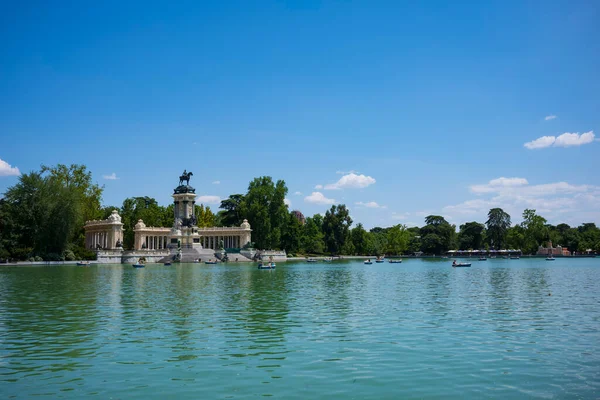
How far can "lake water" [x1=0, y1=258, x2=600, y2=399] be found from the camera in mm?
11992

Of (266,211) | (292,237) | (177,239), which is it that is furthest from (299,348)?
(292,237)

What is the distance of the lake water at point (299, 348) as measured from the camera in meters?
12.0

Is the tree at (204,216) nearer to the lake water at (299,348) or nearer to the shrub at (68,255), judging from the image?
the shrub at (68,255)

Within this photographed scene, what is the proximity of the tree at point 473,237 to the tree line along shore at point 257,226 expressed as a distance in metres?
0.29

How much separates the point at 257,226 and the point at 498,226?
80.0 meters

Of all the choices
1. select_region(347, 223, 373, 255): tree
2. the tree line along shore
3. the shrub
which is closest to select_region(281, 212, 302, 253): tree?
the tree line along shore

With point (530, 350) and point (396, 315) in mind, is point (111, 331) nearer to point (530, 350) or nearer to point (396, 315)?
point (396, 315)

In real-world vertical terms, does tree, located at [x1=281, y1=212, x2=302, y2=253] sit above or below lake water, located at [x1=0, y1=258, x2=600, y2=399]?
above

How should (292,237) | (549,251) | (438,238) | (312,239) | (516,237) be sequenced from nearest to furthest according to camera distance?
1. (292,237)
2. (312,239)
3. (549,251)
4. (516,237)
5. (438,238)

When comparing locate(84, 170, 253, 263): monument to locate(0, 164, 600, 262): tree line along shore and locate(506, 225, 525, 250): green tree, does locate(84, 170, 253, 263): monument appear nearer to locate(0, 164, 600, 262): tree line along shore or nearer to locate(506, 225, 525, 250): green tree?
locate(0, 164, 600, 262): tree line along shore

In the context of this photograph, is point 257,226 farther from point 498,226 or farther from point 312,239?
point 498,226

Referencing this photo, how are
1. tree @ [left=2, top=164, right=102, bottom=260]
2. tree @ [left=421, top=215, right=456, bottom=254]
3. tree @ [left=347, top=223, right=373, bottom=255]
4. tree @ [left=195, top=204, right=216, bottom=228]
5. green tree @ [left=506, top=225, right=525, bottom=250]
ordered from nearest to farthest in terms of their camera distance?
tree @ [left=2, top=164, right=102, bottom=260]
tree @ [left=195, top=204, right=216, bottom=228]
green tree @ [left=506, top=225, right=525, bottom=250]
tree @ [left=347, top=223, right=373, bottom=255]
tree @ [left=421, top=215, right=456, bottom=254]

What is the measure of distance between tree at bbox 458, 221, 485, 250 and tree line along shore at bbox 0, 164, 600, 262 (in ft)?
0.95

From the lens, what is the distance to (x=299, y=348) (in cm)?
1625
